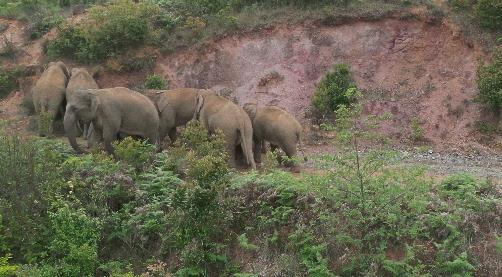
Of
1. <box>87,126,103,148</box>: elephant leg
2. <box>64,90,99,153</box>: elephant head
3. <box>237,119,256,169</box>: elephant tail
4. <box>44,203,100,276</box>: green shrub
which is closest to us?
<box>44,203,100,276</box>: green shrub

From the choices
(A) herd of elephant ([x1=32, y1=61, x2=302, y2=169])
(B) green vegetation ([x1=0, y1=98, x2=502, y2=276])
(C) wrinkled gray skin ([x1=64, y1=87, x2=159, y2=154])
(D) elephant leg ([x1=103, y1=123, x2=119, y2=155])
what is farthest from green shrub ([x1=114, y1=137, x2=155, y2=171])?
(A) herd of elephant ([x1=32, y1=61, x2=302, y2=169])

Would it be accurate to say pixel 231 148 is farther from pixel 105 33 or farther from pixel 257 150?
pixel 105 33

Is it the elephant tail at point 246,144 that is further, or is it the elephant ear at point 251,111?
the elephant ear at point 251,111

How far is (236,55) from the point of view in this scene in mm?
22047

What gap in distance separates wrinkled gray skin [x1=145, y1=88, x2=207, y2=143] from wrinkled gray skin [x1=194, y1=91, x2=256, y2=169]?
53 centimetres

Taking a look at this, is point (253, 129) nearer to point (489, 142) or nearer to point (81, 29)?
point (489, 142)

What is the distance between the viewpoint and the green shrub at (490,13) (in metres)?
20.5

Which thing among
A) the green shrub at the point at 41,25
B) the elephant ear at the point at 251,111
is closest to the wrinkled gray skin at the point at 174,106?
the elephant ear at the point at 251,111

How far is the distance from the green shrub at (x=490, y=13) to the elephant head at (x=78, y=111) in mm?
11722

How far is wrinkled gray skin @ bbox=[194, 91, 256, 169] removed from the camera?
13594 mm

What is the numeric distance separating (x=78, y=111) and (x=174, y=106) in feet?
5.98

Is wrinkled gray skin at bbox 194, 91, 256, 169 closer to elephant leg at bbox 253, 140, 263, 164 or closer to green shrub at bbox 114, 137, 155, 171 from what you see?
elephant leg at bbox 253, 140, 263, 164

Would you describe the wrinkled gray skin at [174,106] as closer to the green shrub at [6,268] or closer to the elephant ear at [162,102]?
the elephant ear at [162,102]

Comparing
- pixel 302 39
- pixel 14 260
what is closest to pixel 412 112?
pixel 302 39
